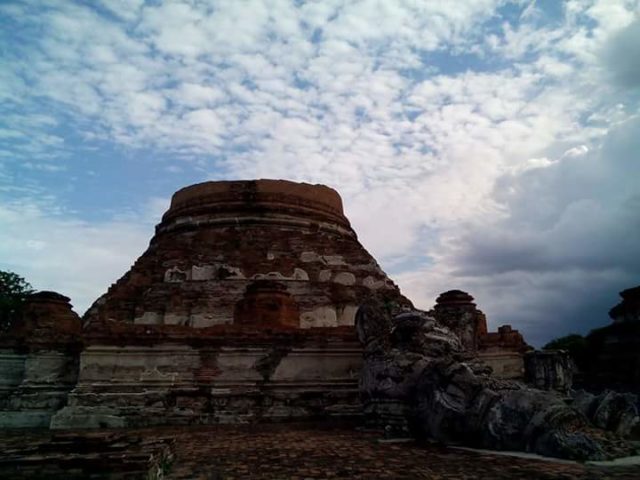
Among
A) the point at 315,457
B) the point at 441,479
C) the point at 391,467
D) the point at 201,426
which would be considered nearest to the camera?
the point at 441,479

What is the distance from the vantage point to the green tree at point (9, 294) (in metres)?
26.6

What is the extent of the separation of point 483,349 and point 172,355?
8.19 metres

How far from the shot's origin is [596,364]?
1933cm

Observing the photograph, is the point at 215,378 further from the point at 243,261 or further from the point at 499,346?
the point at 499,346

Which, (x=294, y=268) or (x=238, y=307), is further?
(x=294, y=268)

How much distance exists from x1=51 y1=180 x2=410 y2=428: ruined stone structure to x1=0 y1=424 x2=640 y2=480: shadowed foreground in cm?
291

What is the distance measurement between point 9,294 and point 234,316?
864 inches

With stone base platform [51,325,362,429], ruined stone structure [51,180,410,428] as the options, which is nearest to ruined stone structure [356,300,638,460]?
stone base platform [51,325,362,429]

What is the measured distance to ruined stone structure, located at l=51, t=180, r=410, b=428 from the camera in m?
9.96

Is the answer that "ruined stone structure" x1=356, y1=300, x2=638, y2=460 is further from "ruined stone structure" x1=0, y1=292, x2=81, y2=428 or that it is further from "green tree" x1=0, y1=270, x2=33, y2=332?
"green tree" x1=0, y1=270, x2=33, y2=332

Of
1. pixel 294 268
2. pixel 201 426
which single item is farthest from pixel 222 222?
pixel 201 426

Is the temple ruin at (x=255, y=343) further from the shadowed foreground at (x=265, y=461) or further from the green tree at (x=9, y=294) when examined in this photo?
the green tree at (x=9, y=294)

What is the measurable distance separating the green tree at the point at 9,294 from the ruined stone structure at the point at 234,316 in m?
14.0

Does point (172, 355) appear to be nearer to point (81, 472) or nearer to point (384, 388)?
point (384, 388)
